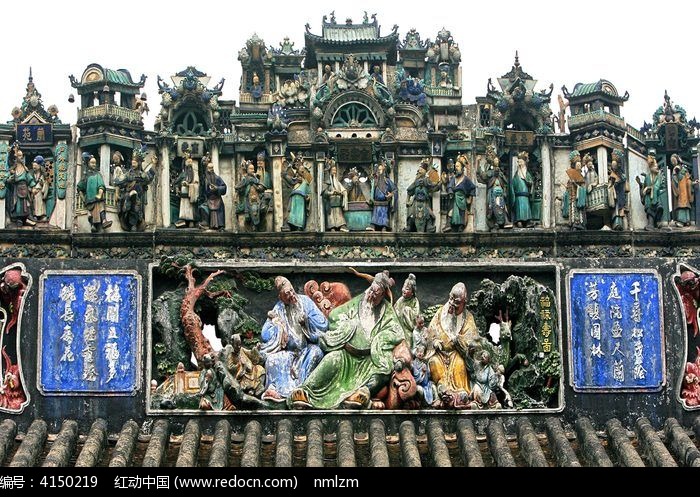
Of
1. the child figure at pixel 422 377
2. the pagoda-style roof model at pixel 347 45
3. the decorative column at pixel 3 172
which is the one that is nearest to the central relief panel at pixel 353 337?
the child figure at pixel 422 377

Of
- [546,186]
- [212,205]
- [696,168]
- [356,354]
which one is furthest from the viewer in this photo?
[696,168]

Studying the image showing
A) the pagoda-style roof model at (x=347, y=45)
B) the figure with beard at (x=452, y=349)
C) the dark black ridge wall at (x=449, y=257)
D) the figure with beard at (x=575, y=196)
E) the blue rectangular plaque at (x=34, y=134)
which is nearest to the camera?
the figure with beard at (x=452, y=349)

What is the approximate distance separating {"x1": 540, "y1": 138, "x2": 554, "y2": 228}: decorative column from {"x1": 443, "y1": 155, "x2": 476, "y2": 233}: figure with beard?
1115 millimetres

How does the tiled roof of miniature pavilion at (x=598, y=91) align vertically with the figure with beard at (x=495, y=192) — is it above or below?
above

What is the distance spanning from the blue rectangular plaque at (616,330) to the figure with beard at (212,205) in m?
5.12

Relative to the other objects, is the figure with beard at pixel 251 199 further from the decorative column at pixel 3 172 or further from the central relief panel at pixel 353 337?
the decorative column at pixel 3 172

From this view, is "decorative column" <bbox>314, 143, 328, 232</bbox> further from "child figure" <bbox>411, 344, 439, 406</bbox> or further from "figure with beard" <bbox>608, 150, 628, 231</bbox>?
"figure with beard" <bbox>608, 150, 628, 231</bbox>

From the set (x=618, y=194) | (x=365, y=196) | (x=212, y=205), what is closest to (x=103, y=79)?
(x=212, y=205)

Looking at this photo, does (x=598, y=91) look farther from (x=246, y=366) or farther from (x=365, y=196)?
(x=246, y=366)

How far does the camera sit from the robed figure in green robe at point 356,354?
89.2 ft

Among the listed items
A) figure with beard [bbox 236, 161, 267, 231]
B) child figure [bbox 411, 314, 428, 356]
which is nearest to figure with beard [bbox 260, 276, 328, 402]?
figure with beard [bbox 236, 161, 267, 231]

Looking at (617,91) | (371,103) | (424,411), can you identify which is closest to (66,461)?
(424,411)

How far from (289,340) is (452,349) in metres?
2.30

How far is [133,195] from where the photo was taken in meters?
28.0
